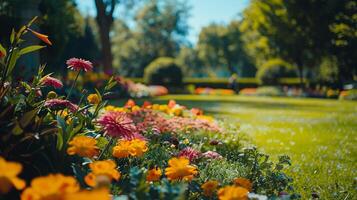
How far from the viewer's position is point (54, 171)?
2910 mm

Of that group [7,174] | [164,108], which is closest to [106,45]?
[164,108]

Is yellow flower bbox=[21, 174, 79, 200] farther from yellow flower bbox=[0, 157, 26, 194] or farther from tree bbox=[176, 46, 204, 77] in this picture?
tree bbox=[176, 46, 204, 77]

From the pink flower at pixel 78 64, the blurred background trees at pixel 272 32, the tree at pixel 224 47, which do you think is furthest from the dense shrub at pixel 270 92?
the tree at pixel 224 47

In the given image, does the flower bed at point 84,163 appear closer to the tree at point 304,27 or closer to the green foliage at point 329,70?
the tree at point 304,27

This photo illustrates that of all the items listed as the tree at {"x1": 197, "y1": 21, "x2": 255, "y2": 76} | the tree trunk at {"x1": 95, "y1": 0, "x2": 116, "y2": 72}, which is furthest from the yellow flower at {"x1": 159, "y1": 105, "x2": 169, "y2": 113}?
the tree at {"x1": 197, "y1": 21, "x2": 255, "y2": 76}

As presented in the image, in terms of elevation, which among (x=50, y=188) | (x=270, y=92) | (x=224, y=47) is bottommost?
(x=270, y=92)

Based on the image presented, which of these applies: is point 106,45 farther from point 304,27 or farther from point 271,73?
point 271,73

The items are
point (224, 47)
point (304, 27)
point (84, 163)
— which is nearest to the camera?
point (84, 163)

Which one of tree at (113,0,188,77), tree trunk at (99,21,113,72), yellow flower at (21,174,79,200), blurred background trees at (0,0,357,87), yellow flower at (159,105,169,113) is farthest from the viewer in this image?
tree at (113,0,188,77)

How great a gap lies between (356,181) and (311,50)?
1080 inches

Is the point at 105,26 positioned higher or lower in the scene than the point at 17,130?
higher

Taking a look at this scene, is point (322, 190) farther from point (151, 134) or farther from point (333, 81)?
point (333, 81)

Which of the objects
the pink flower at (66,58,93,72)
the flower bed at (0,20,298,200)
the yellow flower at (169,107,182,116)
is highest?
the pink flower at (66,58,93,72)

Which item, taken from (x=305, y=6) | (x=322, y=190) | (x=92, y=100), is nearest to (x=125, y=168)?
(x=92, y=100)
